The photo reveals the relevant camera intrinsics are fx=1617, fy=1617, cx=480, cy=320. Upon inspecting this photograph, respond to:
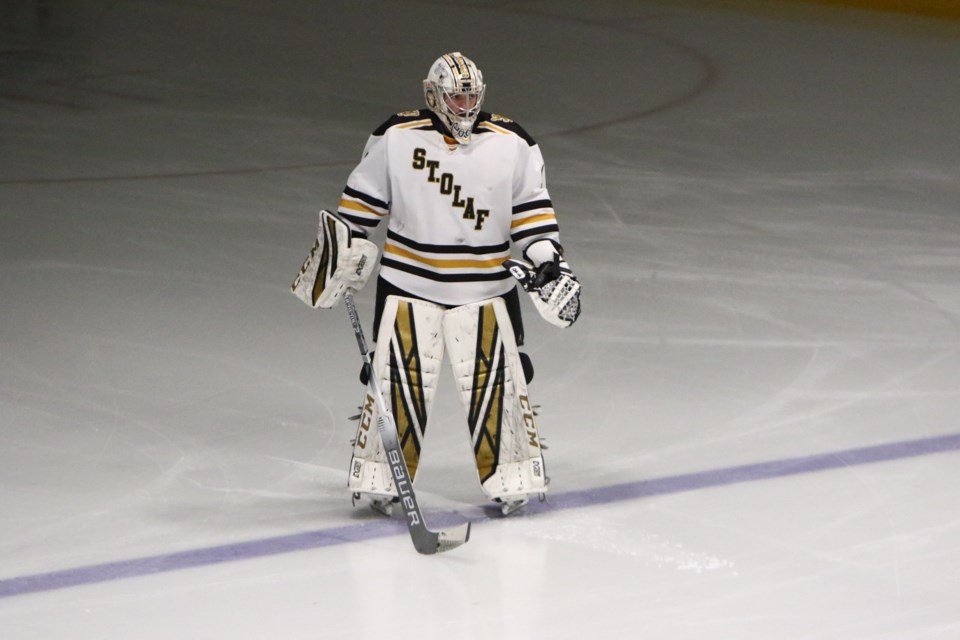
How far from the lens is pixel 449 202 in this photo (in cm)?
406

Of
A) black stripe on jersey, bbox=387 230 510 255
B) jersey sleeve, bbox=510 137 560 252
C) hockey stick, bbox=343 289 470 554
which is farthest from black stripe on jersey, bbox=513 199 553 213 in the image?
hockey stick, bbox=343 289 470 554

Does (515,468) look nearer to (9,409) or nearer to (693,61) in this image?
(9,409)

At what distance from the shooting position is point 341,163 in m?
8.55

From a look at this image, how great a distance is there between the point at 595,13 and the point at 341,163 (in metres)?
5.86

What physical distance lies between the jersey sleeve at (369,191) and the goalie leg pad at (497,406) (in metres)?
0.34

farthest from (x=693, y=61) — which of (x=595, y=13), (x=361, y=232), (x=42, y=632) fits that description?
(x=42, y=632)

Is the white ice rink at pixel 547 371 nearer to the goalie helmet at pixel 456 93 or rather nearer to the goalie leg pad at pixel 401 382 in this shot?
the goalie leg pad at pixel 401 382

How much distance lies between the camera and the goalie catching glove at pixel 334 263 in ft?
13.3

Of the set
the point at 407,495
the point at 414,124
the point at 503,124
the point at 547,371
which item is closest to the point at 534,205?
the point at 503,124

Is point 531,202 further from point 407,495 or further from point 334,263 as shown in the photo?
point 407,495

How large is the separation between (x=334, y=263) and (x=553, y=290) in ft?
1.84

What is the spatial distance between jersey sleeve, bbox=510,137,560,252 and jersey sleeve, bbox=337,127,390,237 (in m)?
0.33

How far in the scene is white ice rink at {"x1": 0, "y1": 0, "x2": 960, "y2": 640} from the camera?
12.4ft

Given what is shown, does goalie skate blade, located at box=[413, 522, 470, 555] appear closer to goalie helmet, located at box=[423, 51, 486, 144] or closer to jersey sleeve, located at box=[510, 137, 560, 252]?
jersey sleeve, located at box=[510, 137, 560, 252]
